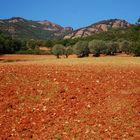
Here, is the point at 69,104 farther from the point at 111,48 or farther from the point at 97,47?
the point at 111,48

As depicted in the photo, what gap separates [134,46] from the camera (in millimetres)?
70562

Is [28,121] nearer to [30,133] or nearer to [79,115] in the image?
[30,133]

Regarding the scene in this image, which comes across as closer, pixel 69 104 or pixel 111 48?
pixel 69 104

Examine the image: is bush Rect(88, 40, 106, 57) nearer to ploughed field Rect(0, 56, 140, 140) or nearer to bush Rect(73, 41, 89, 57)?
bush Rect(73, 41, 89, 57)

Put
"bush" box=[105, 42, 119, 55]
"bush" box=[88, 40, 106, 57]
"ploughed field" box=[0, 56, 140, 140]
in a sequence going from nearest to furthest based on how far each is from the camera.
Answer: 1. "ploughed field" box=[0, 56, 140, 140]
2. "bush" box=[88, 40, 106, 57]
3. "bush" box=[105, 42, 119, 55]

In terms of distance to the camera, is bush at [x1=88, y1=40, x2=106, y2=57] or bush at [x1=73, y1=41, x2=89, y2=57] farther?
bush at [x1=73, y1=41, x2=89, y2=57]

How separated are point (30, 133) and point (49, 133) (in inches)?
21.2

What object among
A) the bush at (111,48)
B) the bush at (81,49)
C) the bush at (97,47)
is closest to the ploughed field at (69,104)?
the bush at (97,47)

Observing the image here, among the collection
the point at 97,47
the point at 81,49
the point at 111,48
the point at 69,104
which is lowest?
the point at 69,104

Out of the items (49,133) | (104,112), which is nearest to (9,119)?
(49,133)

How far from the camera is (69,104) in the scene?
437 inches

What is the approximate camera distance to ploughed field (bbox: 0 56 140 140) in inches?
377

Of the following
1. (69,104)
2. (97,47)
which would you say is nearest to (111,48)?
(97,47)

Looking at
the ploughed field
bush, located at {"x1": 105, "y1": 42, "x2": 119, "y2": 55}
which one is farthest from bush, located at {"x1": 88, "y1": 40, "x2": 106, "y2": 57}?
the ploughed field
